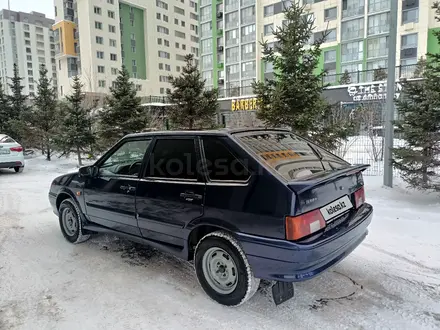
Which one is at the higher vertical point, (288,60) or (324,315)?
(288,60)

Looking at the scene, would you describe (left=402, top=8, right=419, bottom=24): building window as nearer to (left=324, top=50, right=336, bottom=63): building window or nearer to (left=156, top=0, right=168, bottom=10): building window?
(left=324, top=50, right=336, bottom=63): building window

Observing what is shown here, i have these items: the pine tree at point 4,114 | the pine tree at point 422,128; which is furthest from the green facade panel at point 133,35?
the pine tree at point 422,128

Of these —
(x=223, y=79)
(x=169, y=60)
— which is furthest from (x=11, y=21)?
(x=223, y=79)

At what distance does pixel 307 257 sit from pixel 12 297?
114 inches

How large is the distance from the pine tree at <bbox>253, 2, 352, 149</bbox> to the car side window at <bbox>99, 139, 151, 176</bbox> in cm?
473

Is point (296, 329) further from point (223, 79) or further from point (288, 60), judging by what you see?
point (223, 79)

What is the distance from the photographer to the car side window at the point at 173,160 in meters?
3.25

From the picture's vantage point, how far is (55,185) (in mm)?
4922

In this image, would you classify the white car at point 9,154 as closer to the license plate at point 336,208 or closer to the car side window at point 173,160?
the car side window at point 173,160

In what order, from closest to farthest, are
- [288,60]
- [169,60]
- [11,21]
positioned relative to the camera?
1. [288,60]
2. [169,60]
3. [11,21]

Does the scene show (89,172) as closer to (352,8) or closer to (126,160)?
(126,160)

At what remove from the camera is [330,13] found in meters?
39.8

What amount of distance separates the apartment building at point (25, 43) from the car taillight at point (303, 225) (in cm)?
11616

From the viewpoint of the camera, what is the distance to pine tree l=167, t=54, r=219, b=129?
38.4 ft
